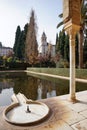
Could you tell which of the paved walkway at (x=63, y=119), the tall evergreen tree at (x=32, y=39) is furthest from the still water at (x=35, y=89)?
the tall evergreen tree at (x=32, y=39)

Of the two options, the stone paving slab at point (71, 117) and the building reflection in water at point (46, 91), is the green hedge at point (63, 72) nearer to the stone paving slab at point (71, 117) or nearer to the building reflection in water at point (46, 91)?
the building reflection in water at point (46, 91)

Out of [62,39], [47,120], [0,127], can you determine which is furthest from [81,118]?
[62,39]

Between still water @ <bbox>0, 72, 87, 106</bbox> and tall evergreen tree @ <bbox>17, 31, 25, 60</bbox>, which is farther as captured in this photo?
tall evergreen tree @ <bbox>17, 31, 25, 60</bbox>

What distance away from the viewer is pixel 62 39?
101ft

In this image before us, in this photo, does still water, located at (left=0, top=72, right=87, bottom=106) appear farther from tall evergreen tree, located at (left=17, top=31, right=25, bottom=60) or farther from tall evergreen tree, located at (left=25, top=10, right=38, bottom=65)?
tall evergreen tree, located at (left=17, top=31, right=25, bottom=60)

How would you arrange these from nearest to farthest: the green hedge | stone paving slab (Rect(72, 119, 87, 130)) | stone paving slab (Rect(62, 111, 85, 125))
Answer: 1. stone paving slab (Rect(72, 119, 87, 130))
2. stone paving slab (Rect(62, 111, 85, 125))
3. the green hedge

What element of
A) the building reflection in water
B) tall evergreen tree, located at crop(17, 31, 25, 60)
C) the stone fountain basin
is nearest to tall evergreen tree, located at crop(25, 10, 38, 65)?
tall evergreen tree, located at crop(17, 31, 25, 60)

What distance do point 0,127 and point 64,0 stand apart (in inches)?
195

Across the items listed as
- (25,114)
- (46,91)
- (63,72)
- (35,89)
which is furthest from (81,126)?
(63,72)

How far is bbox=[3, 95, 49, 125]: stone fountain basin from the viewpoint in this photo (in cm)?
449

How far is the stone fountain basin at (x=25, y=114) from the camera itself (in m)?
4.49

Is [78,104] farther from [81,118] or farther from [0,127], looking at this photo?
[0,127]

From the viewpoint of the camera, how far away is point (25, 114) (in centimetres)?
498

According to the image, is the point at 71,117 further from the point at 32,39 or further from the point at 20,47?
the point at 20,47
